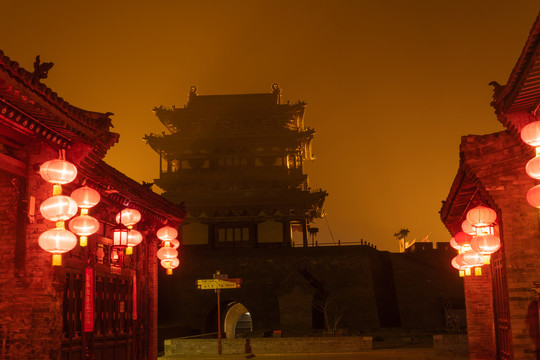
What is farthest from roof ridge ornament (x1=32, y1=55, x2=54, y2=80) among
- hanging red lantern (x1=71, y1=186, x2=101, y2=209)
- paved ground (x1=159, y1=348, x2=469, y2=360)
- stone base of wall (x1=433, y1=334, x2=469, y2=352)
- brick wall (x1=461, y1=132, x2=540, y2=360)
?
stone base of wall (x1=433, y1=334, x2=469, y2=352)

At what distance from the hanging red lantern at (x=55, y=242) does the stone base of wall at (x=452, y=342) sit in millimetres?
16516

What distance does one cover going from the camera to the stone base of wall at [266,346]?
21.2m

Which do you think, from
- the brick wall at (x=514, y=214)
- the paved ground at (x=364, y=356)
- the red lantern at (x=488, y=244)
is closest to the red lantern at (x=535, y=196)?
the brick wall at (x=514, y=214)

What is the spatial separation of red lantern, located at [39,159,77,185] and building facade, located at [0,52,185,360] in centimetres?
42

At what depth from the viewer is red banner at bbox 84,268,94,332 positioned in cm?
977

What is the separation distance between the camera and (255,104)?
3688 cm

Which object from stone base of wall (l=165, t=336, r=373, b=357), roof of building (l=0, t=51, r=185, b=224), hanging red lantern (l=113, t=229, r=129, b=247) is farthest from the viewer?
stone base of wall (l=165, t=336, r=373, b=357)

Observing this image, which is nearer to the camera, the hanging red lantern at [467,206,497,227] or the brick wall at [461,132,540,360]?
the brick wall at [461,132,540,360]

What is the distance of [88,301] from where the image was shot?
9.82 m

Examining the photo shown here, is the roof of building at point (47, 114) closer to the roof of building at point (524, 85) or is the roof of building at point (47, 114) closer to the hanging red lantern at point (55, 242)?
the hanging red lantern at point (55, 242)

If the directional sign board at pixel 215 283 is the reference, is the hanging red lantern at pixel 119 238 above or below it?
above

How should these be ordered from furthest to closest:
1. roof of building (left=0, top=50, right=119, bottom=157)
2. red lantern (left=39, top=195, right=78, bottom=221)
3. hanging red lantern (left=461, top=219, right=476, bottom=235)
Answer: hanging red lantern (left=461, top=219, right=476, bottom=235) < red lantern (left=39, top=195, right=78, bottom=221) < roof of building (left=0, top=50, right=119, bottom=157)

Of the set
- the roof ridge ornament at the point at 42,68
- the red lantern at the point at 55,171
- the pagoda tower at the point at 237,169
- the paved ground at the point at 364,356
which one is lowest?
the paved ground at the point at 364,356

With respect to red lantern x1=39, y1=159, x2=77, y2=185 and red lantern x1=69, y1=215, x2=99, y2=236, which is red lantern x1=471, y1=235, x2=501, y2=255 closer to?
red lantern x1=69, y1=215, x2=99, y2=236
